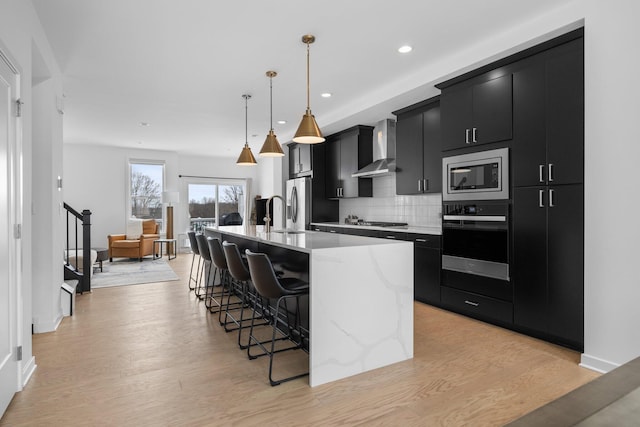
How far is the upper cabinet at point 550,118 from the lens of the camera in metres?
2.77

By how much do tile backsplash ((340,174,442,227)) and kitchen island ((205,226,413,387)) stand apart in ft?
8.16

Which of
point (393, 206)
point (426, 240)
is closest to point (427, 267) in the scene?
point (426, 240)

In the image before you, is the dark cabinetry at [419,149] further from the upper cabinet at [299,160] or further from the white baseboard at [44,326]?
the white baseboard at [44,326]

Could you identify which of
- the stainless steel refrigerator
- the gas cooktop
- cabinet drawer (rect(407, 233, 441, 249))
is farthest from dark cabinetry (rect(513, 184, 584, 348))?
the stainless steel refrigerator

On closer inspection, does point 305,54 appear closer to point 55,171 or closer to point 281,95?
point 281,95

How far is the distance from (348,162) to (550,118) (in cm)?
344

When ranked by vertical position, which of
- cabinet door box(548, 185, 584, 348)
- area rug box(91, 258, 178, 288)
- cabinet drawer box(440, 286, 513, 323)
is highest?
cabinet door box(548, 185, 584, 348)

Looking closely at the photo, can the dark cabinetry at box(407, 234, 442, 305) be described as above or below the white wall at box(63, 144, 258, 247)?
below

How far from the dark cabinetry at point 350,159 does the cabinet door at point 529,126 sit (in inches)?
113

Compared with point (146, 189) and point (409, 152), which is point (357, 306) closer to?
point (409, 152)

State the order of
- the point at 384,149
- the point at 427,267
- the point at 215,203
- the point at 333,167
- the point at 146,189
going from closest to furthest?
the point at 427,267 < the point at 384,149 < the point at 333,167 < the point at 146,189 < the point at 215,203

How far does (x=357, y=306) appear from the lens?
→ 8.16 feet

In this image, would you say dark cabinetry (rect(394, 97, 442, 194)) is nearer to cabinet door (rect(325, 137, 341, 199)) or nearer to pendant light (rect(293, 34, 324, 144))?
cabinet door (rect(325, 137, 341, 199))

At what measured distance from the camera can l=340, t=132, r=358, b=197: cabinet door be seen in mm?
5942
